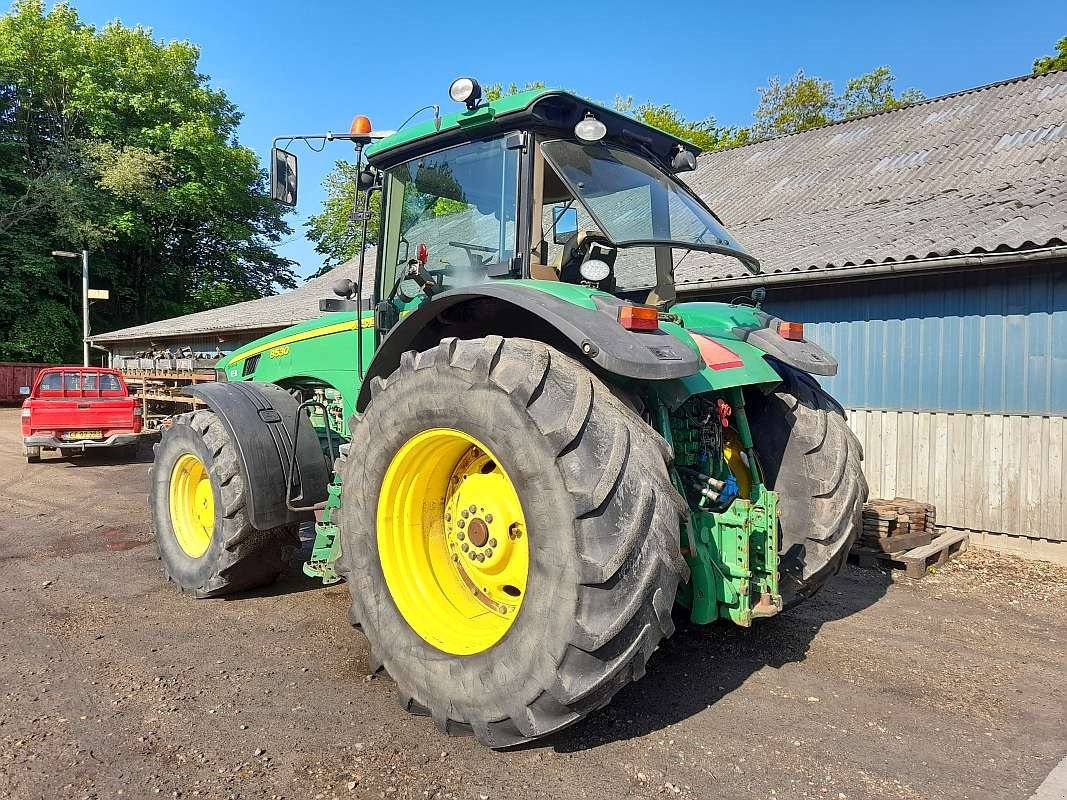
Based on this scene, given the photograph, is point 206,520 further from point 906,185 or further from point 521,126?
point 906,185

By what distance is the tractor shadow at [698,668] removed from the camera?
116 inches

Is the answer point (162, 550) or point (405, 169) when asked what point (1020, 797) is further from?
point (162, 550)

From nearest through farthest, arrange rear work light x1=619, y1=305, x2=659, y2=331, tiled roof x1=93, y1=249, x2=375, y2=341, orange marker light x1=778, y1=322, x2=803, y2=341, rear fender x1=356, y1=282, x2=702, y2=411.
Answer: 1. rear fender x1=356, y1=282, x2=702, y2=411
2. rear work light x1=619, y1=305, x2=659, y2=331
3. orange marker light x1=778, y1=322, x2=803, y2=341
4. tiled roof x1=93, y1=249, x2=375, y2=341

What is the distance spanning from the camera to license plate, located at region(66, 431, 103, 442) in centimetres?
1189

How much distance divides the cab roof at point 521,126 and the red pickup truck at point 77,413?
33.9 ft

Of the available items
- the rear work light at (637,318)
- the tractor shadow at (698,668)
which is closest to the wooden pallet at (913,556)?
the tractor shadow at (698,668)

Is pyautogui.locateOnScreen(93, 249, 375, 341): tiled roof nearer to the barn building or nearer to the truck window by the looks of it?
the truck window

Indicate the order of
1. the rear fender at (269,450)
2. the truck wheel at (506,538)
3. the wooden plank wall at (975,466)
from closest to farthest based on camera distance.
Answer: the truck wheel at (506,538)
the rear fender at (269,450)
the wooden plank wall at (975,466)

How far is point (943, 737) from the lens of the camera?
9.73 feet

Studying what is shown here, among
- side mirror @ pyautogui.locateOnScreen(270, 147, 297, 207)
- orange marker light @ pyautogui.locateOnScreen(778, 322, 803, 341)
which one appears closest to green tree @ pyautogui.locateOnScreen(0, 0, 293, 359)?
side mirror @ pyautogui.locateOnScreen(270, 147, 297, 207)

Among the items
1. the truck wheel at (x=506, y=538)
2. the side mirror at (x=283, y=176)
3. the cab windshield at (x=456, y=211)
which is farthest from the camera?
the side mirror at (x=283, y=176)

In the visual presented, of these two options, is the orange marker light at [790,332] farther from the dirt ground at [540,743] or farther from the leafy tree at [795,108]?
the leafy tree at [795,108]

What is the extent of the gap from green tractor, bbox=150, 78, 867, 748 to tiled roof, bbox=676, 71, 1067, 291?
3864 millimetres

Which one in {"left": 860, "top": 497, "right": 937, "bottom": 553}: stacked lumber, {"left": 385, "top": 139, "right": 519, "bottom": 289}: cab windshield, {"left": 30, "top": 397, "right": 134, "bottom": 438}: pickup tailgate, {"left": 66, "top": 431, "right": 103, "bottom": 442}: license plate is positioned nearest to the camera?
{"left": 385, "top": 139, "right": 519, "bottom": 289}: cab windshield
